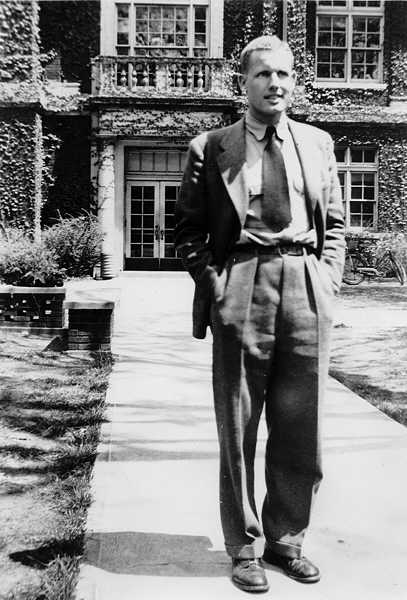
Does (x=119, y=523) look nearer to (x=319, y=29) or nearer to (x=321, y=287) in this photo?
(x=321, y=287)

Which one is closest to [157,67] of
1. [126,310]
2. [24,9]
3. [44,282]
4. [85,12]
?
[85,12]

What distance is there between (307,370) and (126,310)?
28.0 feet

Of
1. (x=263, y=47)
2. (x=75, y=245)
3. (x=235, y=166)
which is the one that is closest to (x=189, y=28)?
(x=75, y=245)

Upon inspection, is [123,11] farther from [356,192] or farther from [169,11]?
[356,192]

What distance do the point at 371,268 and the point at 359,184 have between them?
127 inches

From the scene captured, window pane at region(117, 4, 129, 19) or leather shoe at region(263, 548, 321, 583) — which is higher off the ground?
window pane at region(117, 4, 129, 19)

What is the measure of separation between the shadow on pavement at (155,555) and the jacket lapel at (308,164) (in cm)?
147

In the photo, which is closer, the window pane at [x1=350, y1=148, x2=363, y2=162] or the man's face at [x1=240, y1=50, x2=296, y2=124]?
the man's face at [x1=240, y1=50, x2=296, y2=124]

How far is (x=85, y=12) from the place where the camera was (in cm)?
1836

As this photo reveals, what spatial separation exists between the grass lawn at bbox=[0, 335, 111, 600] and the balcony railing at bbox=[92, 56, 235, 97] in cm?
1192

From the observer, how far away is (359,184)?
19.1m

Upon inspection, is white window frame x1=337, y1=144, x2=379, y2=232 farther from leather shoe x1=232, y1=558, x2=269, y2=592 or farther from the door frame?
leather shoe x1=232, y1=558, x2=269, y2=592

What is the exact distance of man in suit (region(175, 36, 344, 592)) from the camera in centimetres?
261

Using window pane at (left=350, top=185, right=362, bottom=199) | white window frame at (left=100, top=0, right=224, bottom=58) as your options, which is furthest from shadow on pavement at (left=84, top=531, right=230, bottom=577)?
white window frame at (left=100, top=0, right=224, bottom=58)
